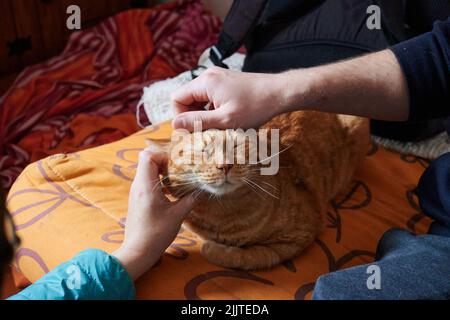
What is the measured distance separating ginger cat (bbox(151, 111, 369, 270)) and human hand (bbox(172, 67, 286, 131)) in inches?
2.5

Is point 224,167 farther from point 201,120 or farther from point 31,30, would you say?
point 31,30

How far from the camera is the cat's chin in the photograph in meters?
0.93

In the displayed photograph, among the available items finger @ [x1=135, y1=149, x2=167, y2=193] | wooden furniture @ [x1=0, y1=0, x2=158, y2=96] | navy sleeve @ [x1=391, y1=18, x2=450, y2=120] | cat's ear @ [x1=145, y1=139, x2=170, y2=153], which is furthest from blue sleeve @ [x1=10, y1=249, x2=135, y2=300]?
wooden furniture @ [x1=0, y1=0, x2=158, y2=96]

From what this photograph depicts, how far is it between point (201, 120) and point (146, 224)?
0.22 meters

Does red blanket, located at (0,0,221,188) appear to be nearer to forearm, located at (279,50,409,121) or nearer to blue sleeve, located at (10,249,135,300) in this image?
blue sleeve, located at (10,249,135,300)

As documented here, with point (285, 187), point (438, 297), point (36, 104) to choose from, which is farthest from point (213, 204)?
point (36, 104)

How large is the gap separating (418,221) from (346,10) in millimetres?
629

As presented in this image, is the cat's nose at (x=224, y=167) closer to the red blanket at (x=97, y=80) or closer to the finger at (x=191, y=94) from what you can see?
the finger at (x=191, y=94)

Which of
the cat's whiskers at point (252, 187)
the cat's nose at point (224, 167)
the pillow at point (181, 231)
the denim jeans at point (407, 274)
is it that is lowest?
the pillow at point (181, 231)

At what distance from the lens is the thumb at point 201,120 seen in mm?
845

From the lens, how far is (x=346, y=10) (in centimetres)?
134

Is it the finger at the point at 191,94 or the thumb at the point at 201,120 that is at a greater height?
the finger at the point at 191,94

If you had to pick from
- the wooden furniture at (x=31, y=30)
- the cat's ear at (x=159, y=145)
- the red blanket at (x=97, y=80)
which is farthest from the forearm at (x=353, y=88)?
the wooden furniture at (x=31, y=30)

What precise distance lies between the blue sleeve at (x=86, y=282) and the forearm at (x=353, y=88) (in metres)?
0.43
